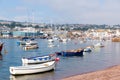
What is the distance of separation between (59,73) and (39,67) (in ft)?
8.94

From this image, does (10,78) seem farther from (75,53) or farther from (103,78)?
(75,53)

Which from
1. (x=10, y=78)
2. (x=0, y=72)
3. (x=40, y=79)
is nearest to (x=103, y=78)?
(x=40, y=79)

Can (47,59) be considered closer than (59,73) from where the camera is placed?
No

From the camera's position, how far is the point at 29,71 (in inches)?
1419

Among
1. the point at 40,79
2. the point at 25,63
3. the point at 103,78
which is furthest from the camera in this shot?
the point at 25,63

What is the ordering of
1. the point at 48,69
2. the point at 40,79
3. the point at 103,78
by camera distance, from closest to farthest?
the point at 103,78 < the point at 40,79 < the point at 48,69

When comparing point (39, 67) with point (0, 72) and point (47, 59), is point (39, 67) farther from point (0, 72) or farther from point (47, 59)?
point (47, 59)

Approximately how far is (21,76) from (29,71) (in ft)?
3.82

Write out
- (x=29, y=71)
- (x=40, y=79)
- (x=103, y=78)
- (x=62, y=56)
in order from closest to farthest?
1. (x=103, y=78)
2. (x=40, y=79)
3. (x=29, y=71)
4. (x=62, y=56)

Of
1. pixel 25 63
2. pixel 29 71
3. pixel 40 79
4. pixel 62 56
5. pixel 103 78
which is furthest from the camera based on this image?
pixel 62 56

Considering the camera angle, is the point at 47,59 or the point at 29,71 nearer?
the point at 29,71

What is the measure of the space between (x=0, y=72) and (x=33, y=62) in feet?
29.2

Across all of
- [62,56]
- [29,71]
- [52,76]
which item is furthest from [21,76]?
[62,56]

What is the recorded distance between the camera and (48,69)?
3862cm
